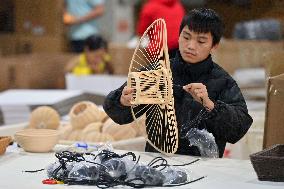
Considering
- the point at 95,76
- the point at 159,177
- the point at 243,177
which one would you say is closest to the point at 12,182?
the point at 159,177

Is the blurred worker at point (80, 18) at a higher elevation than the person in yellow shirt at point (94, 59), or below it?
higher

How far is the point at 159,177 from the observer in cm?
231

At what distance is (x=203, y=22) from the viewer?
2795mm

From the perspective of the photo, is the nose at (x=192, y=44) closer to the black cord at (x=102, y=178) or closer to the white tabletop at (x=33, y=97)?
the black cord at (x=102, y=178)

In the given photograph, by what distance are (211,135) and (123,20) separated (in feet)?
20.7

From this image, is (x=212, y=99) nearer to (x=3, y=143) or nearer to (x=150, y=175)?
(x=150, y=175)

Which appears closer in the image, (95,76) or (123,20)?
(95,76)

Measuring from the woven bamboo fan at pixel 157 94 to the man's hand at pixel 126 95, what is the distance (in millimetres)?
14

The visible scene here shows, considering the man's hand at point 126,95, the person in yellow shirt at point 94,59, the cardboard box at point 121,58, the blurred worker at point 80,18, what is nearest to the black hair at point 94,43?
the person in yellow shirt at point 94,59

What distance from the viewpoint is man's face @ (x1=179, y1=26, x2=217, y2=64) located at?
2.80 m

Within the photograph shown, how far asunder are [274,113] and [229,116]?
404 mm

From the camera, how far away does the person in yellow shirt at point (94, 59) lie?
20.1 feet

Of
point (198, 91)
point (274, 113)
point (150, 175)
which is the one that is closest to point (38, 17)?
point (274, 113)

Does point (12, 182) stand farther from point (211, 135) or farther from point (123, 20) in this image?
point (123, 20)
